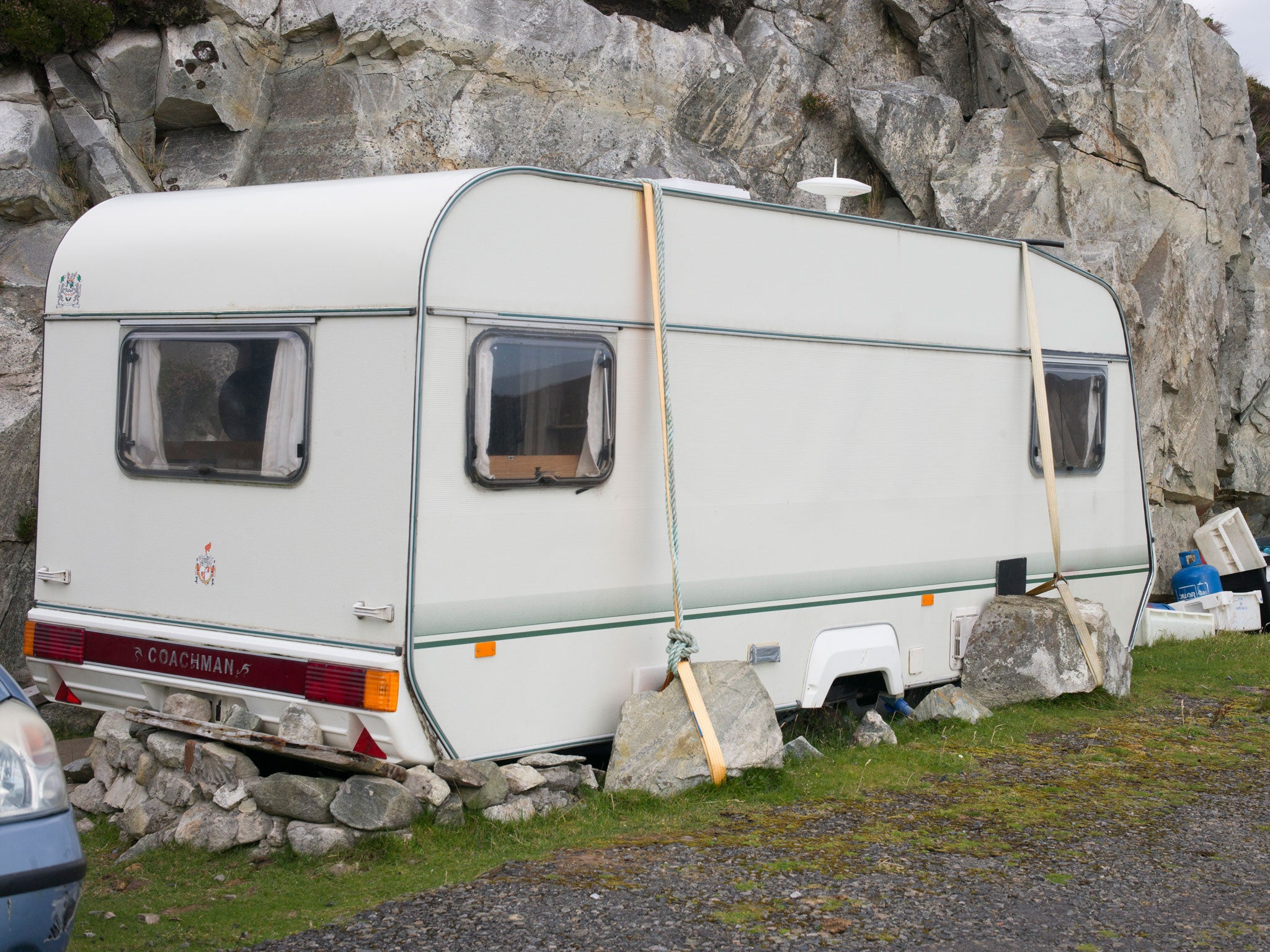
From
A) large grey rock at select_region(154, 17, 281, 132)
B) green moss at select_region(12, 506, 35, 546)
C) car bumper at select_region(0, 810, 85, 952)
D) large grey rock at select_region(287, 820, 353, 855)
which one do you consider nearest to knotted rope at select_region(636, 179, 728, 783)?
large grey rock at select_region(287, 820, 353, 855)

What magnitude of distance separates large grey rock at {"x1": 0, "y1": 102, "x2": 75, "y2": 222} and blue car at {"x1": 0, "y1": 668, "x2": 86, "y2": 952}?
8.12 meters

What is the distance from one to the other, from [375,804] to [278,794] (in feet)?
1.45

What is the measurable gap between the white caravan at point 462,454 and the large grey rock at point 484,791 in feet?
0.54

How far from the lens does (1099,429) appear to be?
28.8ft

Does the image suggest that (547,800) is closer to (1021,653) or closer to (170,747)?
(170,747)

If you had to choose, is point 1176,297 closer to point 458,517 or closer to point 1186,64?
point 1186,64

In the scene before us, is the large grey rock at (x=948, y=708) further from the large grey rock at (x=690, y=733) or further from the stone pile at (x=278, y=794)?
the stone pile at (x=278, y=794)

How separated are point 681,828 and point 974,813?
141cm

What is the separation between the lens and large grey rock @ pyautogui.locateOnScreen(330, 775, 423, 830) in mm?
5215

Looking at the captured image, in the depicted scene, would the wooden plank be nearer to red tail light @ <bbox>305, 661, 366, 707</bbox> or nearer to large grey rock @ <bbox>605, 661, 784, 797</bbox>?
red tail light @ <bbox>305, 661, 366, 707</bbox>

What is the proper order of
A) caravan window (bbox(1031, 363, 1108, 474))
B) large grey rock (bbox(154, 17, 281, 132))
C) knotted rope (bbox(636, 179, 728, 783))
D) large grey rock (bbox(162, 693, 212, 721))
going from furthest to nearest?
large grey rock (bbox(154, 17, 281, 132)), caravan window (bbox(1031, 363, 1108, 474)), knotted rope (bbox(636, 179, 728, 783)), large grey rock (bbox(162, 693, 212, 721))

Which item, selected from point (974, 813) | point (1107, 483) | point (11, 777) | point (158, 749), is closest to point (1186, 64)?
point (1107, 483)

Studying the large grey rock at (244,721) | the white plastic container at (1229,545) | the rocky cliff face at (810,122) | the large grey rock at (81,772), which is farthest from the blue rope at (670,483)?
the white plastic container at (1229,545)

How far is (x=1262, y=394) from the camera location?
50.6 feet
